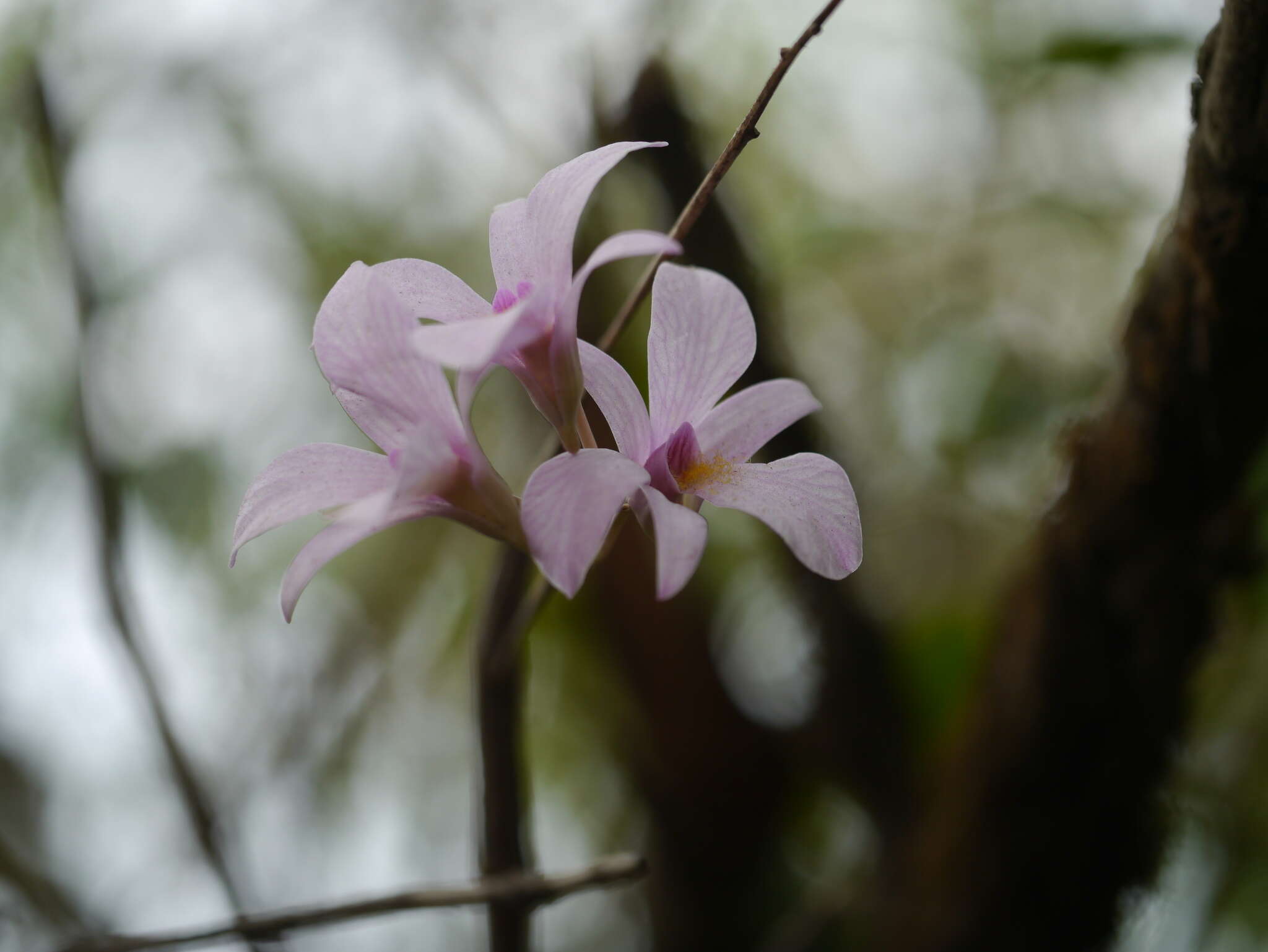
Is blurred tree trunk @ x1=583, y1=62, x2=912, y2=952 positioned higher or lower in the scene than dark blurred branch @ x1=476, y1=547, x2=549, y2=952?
lower

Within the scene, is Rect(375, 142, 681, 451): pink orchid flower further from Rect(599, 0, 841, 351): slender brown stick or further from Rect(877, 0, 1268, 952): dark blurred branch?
Rect(877, 0, 1268, 952): dark blurred branch

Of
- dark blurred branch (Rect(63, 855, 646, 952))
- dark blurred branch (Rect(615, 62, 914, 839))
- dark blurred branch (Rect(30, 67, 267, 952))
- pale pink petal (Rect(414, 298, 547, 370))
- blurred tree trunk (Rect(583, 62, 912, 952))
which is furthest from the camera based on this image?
blurred tree trunk (Rect(583, 62, 912, 952))

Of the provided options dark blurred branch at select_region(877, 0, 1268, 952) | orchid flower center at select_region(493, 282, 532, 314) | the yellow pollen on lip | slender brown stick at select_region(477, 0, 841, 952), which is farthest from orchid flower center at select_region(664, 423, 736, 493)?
dark blurred branch at select_region(877, 0, 1268, 952)

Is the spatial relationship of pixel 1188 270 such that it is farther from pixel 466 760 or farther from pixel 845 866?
pixel 466 760

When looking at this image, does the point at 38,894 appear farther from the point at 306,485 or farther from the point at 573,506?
the point at 573,506

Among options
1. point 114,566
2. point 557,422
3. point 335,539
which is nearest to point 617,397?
point 557,422

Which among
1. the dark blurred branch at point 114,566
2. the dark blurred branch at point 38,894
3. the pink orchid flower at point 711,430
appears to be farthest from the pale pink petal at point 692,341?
the dark blurred branch at point 38,894

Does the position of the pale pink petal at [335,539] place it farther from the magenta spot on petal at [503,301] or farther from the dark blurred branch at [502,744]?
the dark blurred branch at [502,744]
